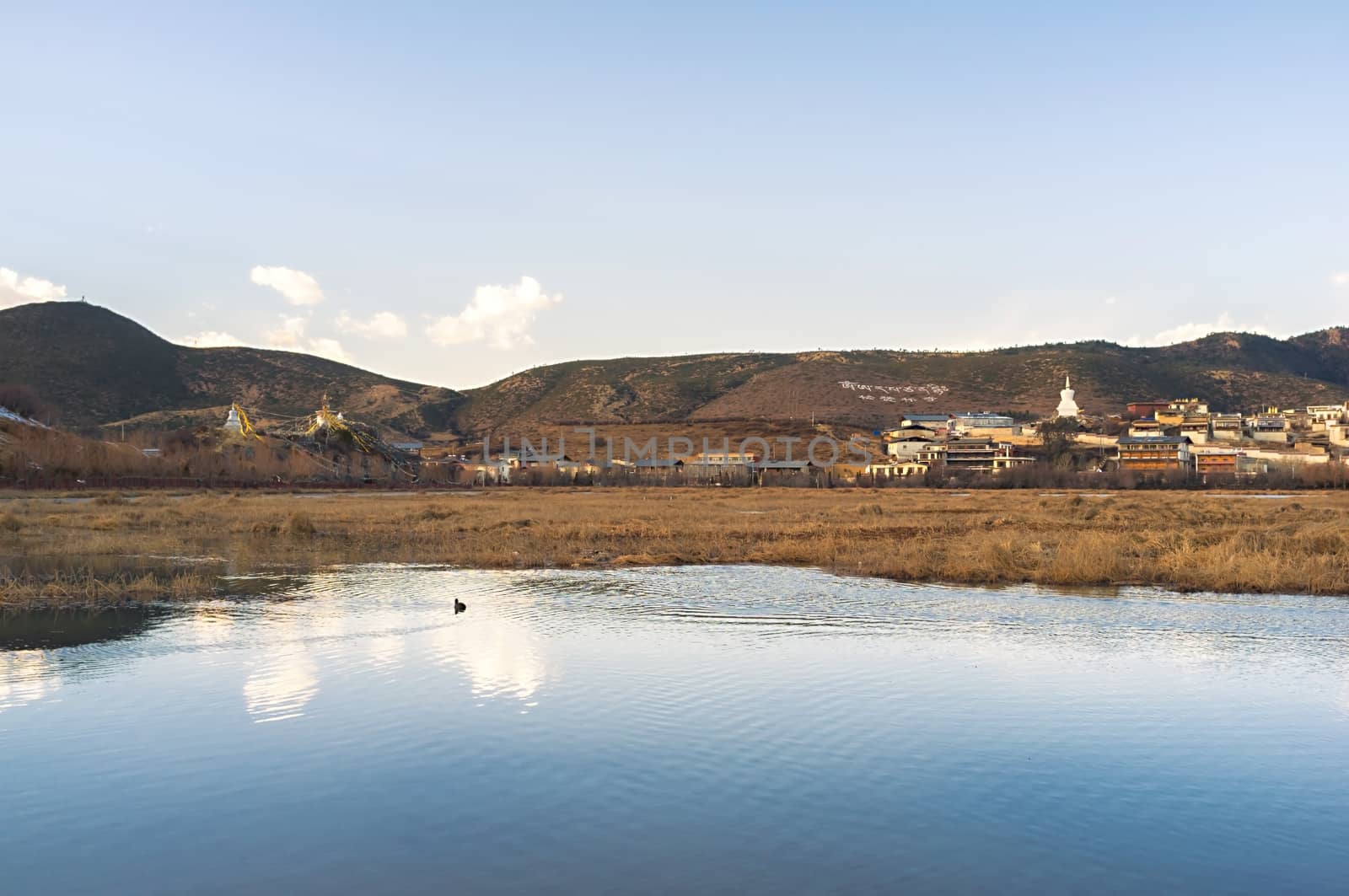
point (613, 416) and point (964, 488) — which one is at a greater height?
point (613, 416)

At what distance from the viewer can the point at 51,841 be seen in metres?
6.79

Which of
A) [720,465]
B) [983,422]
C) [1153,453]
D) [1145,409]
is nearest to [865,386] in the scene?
[983,422]

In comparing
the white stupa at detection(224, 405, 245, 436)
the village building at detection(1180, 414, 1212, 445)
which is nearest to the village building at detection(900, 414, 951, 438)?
the village building at detection(1180, 414, 1212, 445)

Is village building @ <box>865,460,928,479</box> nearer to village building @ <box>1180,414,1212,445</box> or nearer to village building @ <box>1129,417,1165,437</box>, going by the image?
village building @ <box>1129,417,1165,437</box>

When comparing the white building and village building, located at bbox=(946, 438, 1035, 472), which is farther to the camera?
the white building

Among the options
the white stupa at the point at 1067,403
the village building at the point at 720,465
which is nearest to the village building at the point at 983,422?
the white stupa at the point at 1067,403

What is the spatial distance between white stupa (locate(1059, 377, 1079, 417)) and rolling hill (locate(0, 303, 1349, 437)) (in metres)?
2.90

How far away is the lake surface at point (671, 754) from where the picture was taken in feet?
21.2

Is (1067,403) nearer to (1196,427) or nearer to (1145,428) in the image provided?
(1145,428)

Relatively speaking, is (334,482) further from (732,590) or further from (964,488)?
(732,590)

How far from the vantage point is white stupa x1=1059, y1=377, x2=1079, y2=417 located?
13788cm

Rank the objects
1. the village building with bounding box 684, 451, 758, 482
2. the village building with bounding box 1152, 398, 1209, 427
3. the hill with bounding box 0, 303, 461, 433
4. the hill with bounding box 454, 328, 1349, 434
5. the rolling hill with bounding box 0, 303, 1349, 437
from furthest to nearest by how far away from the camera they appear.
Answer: the hill with bounding box 454, 328, 1349, 434, the rolling hill with bounding box 0, 303, 1349, 437, the hill with bounding box 0, 303, 461, 433, the village building with bounding box 1152, 398, 1209, 427, the village building with bounding box 684, 451, 758, 482

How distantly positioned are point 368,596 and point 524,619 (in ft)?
12.8

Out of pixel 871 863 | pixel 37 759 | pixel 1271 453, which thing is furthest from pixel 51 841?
pixel 1271 453
